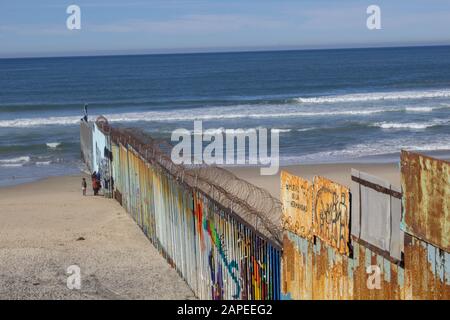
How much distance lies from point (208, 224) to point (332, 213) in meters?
4.16

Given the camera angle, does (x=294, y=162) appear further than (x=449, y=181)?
Yes

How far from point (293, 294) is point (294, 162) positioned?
21.3 m

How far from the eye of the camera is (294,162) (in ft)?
96.9

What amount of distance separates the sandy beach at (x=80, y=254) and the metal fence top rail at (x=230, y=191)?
1909 mm

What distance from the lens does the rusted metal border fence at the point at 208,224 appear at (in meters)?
9.38

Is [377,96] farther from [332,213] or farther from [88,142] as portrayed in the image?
[332,213]

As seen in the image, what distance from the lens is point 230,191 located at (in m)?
12.1

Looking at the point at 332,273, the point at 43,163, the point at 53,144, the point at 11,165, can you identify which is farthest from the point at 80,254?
the point at 53,144

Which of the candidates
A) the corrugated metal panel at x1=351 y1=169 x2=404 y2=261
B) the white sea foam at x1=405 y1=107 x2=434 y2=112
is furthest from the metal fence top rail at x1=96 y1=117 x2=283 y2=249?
the white sea foam at x1=405 y1=107 x2=434 y2=112

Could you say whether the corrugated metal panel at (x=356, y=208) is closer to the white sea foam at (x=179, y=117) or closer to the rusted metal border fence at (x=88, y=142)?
the rusted metal border fence at (x=88, y=142)

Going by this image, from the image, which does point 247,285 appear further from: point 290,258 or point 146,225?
point 146,225

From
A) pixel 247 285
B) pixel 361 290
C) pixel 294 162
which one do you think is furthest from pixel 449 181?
pixel 294 162

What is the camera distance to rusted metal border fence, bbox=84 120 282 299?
9.38 meters

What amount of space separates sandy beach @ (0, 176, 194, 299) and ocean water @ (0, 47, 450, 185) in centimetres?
792
